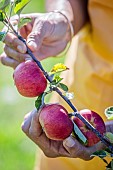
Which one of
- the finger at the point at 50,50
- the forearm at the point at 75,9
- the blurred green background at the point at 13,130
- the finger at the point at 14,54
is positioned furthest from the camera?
the blurred green background at the point at 13,130

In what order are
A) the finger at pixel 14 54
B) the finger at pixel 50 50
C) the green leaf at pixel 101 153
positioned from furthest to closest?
the finger at pixel 50 50 → the finger at pixel 14 54 → the green leaf at pixel 101 153

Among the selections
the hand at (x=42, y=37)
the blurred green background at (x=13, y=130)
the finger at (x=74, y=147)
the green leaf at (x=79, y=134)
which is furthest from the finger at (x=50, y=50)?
the blurred green background at (x=13, y=130)

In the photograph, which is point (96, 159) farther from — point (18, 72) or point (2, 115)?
point (2, 115)

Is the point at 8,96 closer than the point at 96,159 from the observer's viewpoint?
No

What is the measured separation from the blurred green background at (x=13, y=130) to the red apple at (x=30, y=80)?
76.2 inches

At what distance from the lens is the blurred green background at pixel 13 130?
3268 mm

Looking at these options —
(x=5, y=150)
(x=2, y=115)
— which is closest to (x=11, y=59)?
(x=5, y=150)

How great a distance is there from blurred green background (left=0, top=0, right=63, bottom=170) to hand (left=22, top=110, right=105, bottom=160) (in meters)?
1.71

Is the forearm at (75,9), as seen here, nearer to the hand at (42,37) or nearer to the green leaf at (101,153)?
the hand at (42,37)

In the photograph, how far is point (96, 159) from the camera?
166 centimetres

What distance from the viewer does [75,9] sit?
6.42 feet

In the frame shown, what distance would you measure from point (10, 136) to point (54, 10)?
1701mm

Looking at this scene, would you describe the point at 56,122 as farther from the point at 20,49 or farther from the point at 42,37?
the point at 42,37

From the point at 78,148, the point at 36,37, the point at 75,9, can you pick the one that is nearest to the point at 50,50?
the point at 75,9
